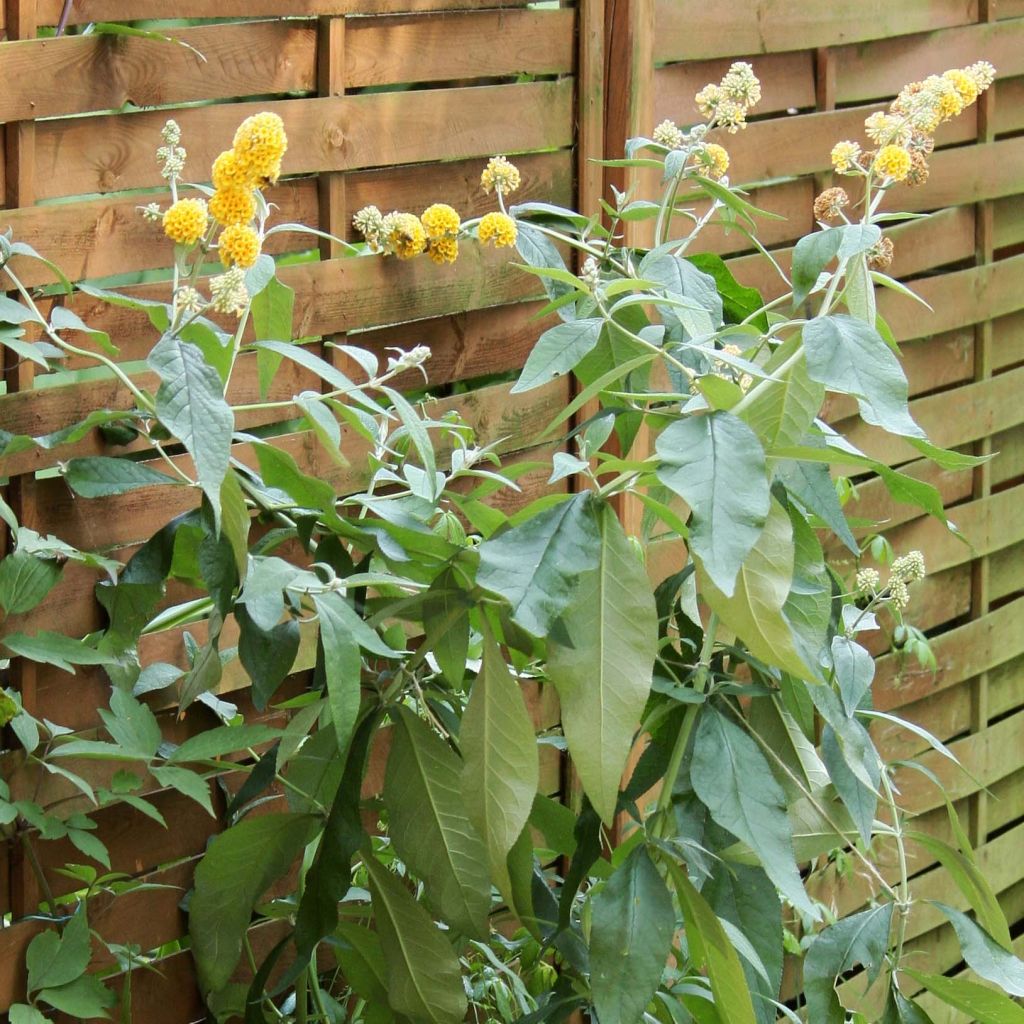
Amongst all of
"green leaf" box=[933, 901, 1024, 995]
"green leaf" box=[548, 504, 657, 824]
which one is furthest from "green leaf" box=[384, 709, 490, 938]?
"green leaf" box=[933, 901, 1024, 995]

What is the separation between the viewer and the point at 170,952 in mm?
1630

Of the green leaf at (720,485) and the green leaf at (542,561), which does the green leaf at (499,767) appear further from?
the green leaf at (720,485)

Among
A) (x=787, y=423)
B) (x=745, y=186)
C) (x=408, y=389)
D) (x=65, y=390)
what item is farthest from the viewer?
(x=745, y=186)

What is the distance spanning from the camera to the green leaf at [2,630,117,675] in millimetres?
1310

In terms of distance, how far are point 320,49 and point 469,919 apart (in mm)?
928

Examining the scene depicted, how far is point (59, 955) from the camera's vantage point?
1377 millimetres

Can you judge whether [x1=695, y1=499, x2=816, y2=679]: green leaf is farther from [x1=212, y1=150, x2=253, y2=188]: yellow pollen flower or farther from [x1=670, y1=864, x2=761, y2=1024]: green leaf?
[x1=212, y1=150, x2=253, y2=188]: yellow pollen flower

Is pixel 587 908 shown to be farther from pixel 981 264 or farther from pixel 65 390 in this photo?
pixel 981 264

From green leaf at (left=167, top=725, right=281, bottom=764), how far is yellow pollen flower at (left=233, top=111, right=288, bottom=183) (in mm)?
536

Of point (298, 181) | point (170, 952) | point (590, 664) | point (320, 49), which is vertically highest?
point (320, 49)

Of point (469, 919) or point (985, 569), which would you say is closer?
point (469, 919)

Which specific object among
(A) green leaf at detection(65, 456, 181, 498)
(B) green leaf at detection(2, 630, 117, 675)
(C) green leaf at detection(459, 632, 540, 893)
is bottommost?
(C) green leaf at detection(459, 632, 540, 893)

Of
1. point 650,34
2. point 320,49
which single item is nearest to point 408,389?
point 320,49

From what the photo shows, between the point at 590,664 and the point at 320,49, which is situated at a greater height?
the point at 320,49
